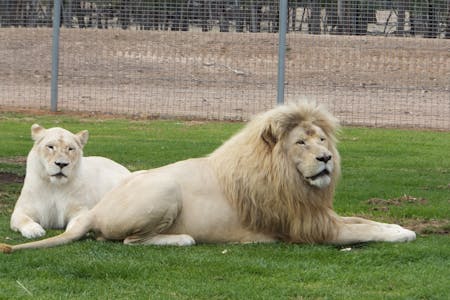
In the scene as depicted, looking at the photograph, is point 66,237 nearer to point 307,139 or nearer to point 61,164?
point 61,164

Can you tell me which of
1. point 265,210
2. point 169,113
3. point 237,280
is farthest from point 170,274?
point 169,113

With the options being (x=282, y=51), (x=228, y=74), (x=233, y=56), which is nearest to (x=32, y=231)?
(x=282, y=51)

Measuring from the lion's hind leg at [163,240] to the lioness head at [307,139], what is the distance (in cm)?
93

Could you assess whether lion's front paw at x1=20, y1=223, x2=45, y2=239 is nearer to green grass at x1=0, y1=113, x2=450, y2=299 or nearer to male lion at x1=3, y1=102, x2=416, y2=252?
green grass at x1=0, y1=113, x2=450, y2=299

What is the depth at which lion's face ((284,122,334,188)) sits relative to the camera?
8453mm

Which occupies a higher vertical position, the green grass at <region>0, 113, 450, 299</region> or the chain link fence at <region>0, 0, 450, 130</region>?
the chain link fence at <region>0, 0, 450, 130</region>

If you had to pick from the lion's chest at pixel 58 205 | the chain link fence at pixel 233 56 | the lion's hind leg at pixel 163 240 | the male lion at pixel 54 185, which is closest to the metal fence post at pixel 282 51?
the chain link fence at pixel 233 56

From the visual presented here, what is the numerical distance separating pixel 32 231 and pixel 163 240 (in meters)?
1.17

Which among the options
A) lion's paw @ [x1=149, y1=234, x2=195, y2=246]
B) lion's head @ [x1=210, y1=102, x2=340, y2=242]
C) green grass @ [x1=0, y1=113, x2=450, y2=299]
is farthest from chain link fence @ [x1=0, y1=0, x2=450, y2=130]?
lion's paw @ [x1=149, y1=234, x2=195, y2=246]

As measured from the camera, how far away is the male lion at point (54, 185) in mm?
9398

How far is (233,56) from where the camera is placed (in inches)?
917

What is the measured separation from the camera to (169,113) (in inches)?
864

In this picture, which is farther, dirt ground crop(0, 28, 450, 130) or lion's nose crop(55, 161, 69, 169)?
dirt ground crop(0, 28, 450, 130)

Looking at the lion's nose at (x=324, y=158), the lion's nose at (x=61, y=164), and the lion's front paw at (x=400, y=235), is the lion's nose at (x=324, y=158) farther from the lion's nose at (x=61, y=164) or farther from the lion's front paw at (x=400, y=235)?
the lion's nose at (x=61, y=164)
